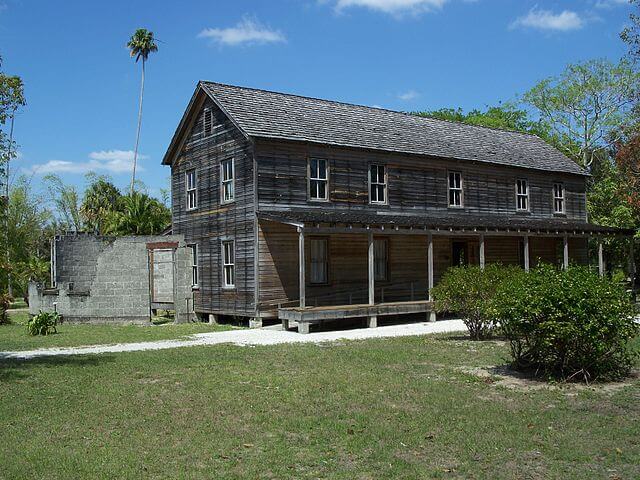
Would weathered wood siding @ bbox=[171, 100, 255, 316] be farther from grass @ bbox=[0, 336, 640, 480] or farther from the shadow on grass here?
grass @ bbox=[0, 336, 640, 480]

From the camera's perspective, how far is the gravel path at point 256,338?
16.2 metres

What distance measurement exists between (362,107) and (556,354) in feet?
63.4

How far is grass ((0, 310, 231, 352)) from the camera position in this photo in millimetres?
18072

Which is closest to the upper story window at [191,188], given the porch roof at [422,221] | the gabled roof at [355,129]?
the gabled roof at [355,129]

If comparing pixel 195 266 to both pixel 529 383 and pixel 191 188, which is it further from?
pixel 529 383

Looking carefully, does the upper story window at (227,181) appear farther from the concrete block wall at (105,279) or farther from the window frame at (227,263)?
the concrete block wall at (105,279)

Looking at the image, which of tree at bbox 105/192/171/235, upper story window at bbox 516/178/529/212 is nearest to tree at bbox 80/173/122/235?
tree at bbox 105/192/171/235

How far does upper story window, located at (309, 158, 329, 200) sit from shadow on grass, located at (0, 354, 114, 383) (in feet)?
35.5

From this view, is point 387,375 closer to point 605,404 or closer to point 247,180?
point 605,404

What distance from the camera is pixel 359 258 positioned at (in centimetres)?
2483

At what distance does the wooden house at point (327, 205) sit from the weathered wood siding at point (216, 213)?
62 millimetres

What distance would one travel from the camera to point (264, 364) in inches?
519

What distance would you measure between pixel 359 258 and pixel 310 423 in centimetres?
1653

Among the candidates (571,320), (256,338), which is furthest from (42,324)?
(571,320)
